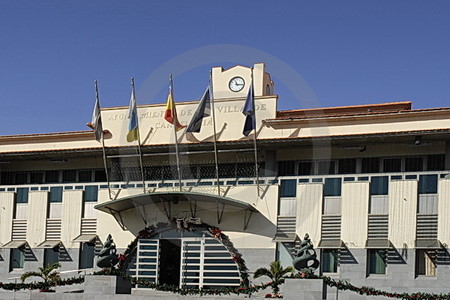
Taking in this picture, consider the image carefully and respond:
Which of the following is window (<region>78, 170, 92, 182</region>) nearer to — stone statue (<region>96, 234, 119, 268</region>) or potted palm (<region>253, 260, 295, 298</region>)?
stone statue (<region>96, 234, 119, 268</region>)

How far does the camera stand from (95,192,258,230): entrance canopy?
39000 mm

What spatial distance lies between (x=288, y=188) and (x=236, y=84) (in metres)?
9.78

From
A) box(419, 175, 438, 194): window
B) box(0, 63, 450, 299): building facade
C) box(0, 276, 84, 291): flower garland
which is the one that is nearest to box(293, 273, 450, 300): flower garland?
box(0, 63, 450, 299): building facade

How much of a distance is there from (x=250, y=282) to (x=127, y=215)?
744 cm

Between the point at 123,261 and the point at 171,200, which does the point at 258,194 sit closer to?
the point at 171,200

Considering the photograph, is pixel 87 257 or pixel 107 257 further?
pixel 87 257

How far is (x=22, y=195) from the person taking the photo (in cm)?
4441

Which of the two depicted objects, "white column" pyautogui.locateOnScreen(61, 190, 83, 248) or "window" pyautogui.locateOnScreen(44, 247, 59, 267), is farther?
"window" pyautogui.locateOnScreen(44, 247, 59, 267)

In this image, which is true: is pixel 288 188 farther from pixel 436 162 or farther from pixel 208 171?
pixel 436 162

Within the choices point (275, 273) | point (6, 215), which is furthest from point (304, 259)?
point (6, 215)

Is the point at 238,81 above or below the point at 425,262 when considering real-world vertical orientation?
above

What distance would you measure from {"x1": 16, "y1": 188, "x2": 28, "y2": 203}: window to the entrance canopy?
5.26 metres

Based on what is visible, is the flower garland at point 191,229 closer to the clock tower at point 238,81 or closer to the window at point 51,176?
the window at point 51,176

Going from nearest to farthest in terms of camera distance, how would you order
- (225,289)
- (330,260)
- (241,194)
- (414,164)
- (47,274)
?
(225,289) < (414,164) < (330,260) < (241,194) < (47,274)
